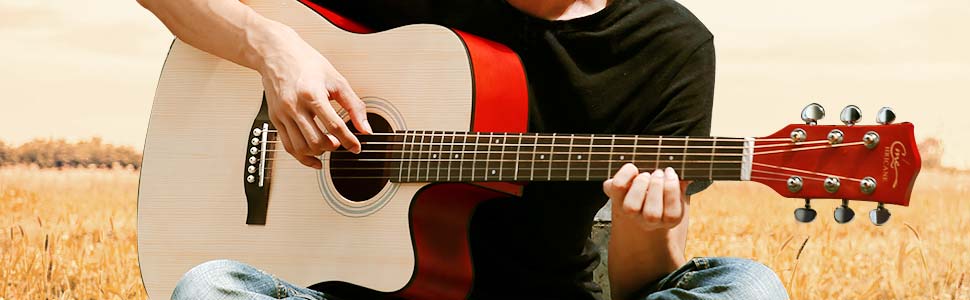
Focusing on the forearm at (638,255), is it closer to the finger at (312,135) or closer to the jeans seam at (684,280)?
the jeans seam at (684,280)

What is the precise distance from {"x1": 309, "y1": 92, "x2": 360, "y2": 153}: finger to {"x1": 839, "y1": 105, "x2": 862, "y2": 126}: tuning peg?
949mm

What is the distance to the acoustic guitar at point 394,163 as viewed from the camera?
1.96 metres

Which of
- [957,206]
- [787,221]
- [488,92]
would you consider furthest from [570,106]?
[957,206]

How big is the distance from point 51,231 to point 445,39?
2323 mm

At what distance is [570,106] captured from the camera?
234cm

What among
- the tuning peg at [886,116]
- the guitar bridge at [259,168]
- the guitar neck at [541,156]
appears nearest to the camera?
the tuning peg at [886,116]

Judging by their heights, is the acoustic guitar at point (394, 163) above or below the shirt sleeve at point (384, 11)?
below

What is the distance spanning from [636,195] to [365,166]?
62 centimetres

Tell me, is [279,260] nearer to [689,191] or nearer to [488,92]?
[488,92]

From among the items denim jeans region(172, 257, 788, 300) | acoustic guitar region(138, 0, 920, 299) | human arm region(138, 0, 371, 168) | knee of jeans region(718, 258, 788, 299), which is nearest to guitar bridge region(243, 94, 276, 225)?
acoustic guitar region(138, 0, 920, 299)

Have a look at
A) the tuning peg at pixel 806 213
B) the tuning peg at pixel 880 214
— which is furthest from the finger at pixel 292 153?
the tuning peg at pixel 880 214

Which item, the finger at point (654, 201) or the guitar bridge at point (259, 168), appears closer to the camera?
the finger at point (654, 201)

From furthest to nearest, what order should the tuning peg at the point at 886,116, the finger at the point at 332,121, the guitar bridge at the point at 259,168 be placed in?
the guitar bridge at the point at 259,168
the finger at the point at 332,121
the tuning peg at the point at 886,116

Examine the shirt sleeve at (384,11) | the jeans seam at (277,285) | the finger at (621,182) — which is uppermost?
the shirt sleeve at (384,11)
